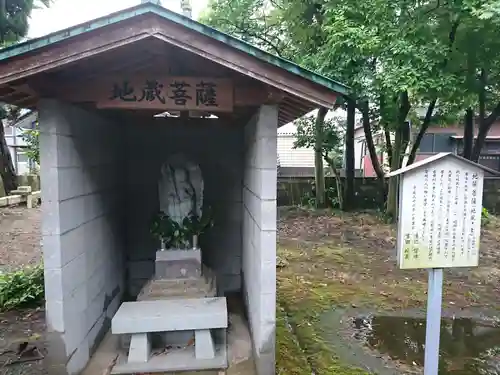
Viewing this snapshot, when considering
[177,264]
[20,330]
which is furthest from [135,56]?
[20,330]

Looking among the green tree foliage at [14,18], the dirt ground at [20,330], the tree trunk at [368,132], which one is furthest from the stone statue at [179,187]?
the green tree foliage at [14,18]

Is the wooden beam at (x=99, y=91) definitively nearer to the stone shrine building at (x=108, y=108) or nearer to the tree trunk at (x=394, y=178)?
the stone shrine building at (x=108, y=108)

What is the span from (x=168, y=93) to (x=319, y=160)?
1235 cm

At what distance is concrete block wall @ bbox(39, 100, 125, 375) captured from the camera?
393 cm

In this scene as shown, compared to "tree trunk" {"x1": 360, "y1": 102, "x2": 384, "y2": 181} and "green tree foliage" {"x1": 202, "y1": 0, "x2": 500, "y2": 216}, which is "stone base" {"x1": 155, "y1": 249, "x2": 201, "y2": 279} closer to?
"green tree foliage" {"x1": 202, "y1": 0, "x2": 500, "y2": 216}

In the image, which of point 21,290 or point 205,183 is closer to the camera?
point 21,290

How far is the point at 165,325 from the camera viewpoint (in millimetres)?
Result: 4684

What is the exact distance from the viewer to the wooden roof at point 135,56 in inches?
133

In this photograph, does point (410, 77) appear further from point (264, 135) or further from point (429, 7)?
point (264, 135)

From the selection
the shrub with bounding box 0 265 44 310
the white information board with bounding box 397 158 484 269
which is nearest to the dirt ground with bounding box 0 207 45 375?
the shrub with bounding box 0 265 44 310

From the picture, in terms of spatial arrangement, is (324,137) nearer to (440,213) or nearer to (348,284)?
(348,284)

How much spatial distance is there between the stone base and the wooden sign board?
261cm

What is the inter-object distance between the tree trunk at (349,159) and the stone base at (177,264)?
1067 centimetres

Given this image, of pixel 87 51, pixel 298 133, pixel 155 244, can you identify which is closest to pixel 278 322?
pixel 155 244
